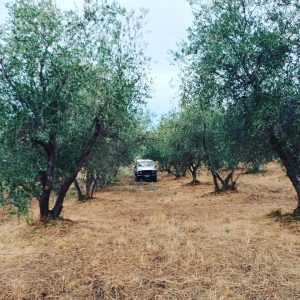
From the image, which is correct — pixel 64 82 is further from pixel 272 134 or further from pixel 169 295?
pixel 169 295

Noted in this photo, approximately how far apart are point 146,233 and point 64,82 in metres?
6.38

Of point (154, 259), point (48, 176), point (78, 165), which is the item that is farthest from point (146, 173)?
point (154, 259)

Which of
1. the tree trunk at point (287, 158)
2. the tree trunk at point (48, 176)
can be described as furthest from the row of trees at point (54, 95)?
the tree trunk at point (287, 158)

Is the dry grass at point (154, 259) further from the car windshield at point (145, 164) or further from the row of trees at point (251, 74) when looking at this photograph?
the car windshield at point (145, 164)

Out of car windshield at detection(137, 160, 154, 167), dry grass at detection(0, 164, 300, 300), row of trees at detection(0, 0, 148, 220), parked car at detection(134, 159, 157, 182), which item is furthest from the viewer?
car windshield at detection(137, 160, 154, 167)

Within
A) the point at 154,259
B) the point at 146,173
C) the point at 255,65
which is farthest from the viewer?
the point at 146,173

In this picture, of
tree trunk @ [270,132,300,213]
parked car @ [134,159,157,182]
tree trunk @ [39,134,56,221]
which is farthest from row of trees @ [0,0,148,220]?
parked car @ [134,159,157,182]

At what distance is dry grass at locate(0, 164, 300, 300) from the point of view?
943 cm

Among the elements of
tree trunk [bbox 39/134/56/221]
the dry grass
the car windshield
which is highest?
the car windshield

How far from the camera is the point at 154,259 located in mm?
11773

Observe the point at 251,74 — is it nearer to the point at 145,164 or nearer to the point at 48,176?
the point at 48,176

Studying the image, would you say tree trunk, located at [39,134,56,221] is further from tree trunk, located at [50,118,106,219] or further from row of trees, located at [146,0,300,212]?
row of trees, located at [146,0,300,212]

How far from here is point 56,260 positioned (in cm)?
1198

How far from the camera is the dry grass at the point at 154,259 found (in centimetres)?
943
